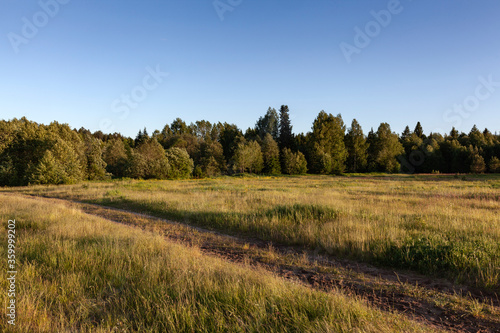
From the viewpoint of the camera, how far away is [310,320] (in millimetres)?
→ 3539

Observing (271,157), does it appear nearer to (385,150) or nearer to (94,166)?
(385,150)

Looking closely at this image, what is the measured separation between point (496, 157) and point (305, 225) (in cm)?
7585

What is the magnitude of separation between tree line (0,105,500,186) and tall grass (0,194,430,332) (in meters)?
45.4

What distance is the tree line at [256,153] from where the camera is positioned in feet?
160

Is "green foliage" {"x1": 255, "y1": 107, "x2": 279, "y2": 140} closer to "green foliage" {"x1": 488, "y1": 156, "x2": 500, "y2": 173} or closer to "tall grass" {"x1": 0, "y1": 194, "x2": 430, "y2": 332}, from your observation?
"green foliage" {"x1": 488, "y1": 156, "x2": 500, "y2": 173}

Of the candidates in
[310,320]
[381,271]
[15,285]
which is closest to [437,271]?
[381,271]

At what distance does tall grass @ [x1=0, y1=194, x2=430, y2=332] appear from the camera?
11.4ft

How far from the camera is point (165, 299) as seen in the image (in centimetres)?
418

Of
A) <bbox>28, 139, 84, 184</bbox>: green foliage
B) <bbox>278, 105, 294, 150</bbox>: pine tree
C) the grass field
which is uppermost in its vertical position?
<bbox>278, 105, 294, 150</bbox>: pine tree

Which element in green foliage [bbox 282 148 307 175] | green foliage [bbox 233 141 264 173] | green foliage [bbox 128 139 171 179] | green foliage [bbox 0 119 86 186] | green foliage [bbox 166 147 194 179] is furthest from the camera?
green foliage [bbox 282 148 307 175]

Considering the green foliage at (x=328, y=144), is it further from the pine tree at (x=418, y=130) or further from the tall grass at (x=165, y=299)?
the tall grass at (x=165, y=299)

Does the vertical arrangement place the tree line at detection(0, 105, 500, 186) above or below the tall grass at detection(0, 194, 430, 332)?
above

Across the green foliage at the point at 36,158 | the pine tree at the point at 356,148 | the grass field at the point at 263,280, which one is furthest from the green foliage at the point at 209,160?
the grass field at the point at 263,280

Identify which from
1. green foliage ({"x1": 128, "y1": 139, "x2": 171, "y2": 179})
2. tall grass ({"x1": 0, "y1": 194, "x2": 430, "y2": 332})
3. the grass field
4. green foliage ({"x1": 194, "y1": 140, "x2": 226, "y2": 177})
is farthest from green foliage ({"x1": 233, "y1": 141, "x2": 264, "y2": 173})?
tall grass ({"x1": 0, "y1": 194, "x2": 430, "y2": 332})
